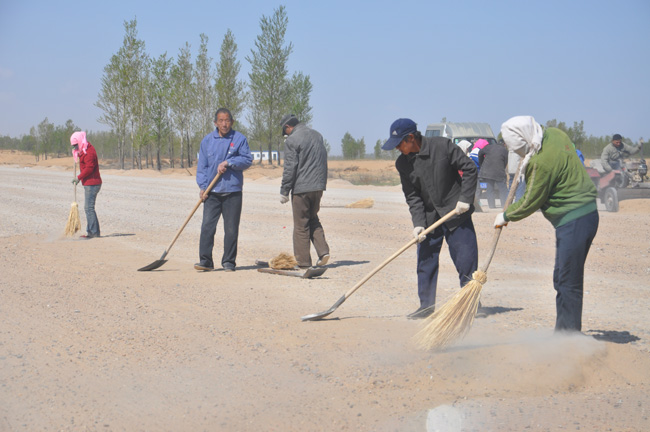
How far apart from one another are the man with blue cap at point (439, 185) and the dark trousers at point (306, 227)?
8.17 ft

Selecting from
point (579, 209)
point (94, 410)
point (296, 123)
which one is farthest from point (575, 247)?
point (296, 123)

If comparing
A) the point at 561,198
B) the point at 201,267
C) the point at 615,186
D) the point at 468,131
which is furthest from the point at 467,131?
the point at 561,198

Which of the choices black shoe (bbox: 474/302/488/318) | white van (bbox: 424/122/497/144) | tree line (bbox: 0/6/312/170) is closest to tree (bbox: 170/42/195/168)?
tree line (bbox: 0/6/312/170)

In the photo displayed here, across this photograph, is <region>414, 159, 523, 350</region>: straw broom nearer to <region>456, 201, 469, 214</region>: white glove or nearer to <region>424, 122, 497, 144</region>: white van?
<region>456, 201, 469, 214</region>: white glove

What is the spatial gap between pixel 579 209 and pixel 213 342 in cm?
287

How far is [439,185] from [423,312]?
1095 millimetres

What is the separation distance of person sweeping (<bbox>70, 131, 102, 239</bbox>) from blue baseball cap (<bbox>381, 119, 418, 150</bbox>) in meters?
7.10

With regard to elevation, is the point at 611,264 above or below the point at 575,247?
below

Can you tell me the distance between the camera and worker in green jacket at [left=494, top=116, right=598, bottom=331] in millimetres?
4762

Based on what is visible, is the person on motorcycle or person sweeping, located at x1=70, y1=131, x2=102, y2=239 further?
the person on motorcycle

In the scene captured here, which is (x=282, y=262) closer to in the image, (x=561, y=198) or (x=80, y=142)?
(x=561, y=198)

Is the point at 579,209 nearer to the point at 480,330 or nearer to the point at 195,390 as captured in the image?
the point at 480,330

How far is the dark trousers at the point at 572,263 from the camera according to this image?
15.8 ft

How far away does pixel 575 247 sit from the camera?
189 inches
